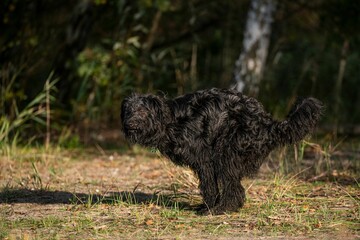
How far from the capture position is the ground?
254 inches

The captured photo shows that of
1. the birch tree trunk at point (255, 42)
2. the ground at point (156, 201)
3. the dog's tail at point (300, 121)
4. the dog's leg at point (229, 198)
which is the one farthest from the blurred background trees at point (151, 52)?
the dog's leg at point (229, 198)

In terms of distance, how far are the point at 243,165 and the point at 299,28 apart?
11921mm

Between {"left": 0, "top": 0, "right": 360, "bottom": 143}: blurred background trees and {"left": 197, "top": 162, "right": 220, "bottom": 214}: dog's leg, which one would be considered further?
{"left": 0, "top": 0, "right": 360, "bottom": 143}: blurred background trees

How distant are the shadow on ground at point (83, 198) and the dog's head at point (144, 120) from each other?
811mm

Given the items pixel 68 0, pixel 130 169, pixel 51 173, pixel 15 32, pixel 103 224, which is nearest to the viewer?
pixel 103 224

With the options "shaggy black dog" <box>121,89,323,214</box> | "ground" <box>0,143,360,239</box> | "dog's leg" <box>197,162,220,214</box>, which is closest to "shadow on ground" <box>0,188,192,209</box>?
"ground" <box>0,143,360,239</box>

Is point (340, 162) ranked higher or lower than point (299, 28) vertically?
lower

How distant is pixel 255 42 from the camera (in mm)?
13023

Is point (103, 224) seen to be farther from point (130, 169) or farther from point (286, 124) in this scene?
point (130, 169)

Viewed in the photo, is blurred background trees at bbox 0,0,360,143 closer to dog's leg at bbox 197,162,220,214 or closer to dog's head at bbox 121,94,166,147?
dog's head at bbox 121,94,166,147

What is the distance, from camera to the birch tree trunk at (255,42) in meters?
12.9

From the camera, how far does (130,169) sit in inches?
411

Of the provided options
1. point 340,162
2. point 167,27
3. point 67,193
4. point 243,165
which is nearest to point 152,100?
point 243,165

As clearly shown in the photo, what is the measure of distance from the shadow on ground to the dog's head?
811 millimetres
